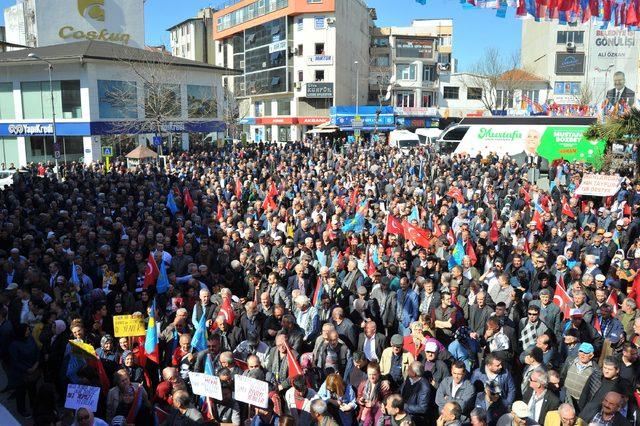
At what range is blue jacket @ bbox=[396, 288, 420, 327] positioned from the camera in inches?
320

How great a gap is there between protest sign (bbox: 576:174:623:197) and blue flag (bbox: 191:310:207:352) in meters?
11.3

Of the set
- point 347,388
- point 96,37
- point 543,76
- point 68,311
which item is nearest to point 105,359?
point 68,311

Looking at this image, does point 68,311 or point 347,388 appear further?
point 68,311

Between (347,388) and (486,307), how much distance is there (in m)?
2.51

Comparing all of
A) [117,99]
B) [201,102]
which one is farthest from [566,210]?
[201,102]

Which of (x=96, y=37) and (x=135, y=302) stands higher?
(x=96, y=37)

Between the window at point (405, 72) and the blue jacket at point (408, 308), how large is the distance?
53596 millimetres

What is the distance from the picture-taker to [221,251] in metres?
11.2

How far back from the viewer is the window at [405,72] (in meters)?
59.2

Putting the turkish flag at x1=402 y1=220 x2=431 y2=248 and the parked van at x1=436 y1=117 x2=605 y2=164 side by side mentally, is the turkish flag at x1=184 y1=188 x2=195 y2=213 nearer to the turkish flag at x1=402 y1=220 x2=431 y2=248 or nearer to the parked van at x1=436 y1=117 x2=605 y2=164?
the turkish flag at x1=402 y1=220 x2=431 y2=248

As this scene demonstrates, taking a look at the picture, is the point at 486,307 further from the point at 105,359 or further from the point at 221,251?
the point at 221,251

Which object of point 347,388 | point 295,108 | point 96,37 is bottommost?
point 347,388

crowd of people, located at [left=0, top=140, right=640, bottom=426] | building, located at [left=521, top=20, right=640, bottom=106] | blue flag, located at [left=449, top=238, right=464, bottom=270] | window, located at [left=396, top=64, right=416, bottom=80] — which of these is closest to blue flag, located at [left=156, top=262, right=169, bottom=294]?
crowd of people, located at [left=0, top=140, right=640, bottom=426]

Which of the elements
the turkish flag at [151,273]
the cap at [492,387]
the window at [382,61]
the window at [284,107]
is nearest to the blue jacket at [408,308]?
the cap at [492,387]
